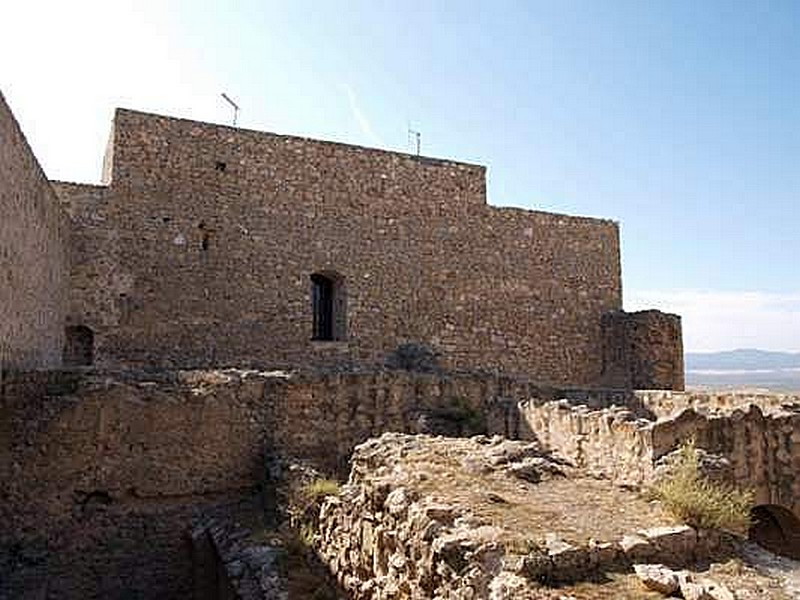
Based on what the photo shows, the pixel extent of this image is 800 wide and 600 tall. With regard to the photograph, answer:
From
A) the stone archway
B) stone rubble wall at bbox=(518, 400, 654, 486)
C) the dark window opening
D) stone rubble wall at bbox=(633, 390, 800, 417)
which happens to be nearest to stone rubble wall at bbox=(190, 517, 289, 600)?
stone rubble wall at bbox=(518, 400, 654, 486)

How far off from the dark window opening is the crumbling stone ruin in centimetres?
4

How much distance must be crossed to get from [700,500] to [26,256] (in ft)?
24.9

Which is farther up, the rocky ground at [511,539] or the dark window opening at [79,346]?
the dark window opening at [79,346]

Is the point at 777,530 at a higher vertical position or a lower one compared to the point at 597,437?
lower

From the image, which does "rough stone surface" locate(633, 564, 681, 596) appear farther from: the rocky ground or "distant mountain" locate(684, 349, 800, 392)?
"distant mountain" locate(684, 349, 800, 392)

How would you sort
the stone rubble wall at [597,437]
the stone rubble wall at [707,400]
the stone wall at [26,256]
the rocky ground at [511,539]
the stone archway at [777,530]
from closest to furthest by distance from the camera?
the rocky ground at [511,539], the stone rubble wall at [597,437], the stone archway at [777,530], the stone wall at [26,256], the stone rubble wall at [707,400]

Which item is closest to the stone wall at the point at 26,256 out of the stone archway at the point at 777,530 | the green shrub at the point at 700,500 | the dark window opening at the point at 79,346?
the dark window opening at the point at 79,346

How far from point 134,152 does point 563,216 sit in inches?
387

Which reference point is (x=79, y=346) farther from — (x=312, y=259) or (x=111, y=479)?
(x=111, y=479)

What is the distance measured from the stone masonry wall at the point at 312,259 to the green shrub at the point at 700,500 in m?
9.90

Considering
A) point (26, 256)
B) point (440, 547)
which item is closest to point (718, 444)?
point (440, 547)

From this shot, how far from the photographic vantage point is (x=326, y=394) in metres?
9.05

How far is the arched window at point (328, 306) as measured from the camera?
14883 mm

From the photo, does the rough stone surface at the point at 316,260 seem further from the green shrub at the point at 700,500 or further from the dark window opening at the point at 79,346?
the green shrub at the point at 700,500
